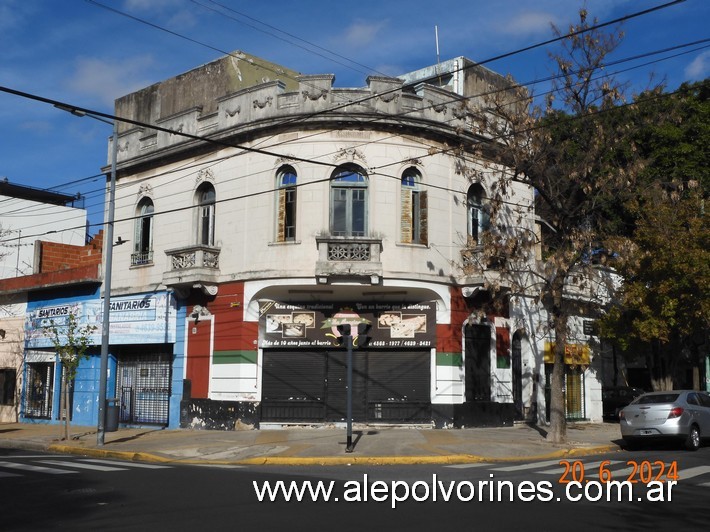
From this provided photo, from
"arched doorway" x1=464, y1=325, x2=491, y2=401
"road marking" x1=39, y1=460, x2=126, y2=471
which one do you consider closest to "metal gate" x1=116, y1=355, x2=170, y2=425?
"road marking" x1=39, y1=460, x2=126, y2=471

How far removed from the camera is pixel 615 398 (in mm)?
30016

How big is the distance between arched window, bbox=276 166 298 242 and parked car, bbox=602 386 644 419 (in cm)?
1436

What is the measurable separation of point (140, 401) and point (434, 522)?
64.7ft

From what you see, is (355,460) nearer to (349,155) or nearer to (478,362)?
(478,362)

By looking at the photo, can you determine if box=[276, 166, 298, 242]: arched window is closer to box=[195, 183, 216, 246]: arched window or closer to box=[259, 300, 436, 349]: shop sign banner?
box=[259, 300, 436, 349]: shop sign banner

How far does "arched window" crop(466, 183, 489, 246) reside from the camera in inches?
1002

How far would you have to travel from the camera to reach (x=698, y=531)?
8.61m

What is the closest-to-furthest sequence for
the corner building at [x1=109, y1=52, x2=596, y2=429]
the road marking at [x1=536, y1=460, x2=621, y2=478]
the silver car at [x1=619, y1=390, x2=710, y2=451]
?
1. the road marking at [x1=536, y1=460, x2=621, y2=478]
2. the silver car at [x1=619, y1=390, x2=710, y2=451]
3. the corner building at [x1=109, y1=52, x2=596, y2=429]

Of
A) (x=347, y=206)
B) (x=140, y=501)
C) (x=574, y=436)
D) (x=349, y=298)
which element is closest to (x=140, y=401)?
(x=349, y=298)

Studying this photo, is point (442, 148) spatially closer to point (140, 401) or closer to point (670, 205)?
point (670, 205)

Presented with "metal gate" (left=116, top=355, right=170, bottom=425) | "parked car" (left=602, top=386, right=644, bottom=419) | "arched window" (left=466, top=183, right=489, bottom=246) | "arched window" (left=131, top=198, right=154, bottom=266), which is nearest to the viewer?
"arched window" (left=466, top=183, right=489, bottom=246)

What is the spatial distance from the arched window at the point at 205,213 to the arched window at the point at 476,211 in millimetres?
8195

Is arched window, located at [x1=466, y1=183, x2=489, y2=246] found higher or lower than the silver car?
higher
